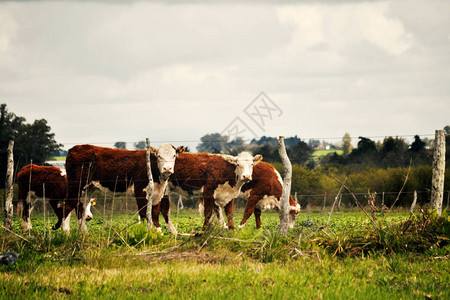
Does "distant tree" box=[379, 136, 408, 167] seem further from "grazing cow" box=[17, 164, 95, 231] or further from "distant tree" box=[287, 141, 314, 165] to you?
"grazing cow" box=[17, 164, 95, 231]

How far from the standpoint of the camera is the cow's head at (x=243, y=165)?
14.7 m

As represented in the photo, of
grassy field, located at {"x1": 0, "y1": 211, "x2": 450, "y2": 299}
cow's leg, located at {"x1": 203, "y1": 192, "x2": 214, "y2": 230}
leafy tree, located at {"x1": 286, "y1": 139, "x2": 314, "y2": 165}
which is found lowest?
grassy field, located at {"x1": 0, "y1": 211, "x2": 450, "y2": 299}

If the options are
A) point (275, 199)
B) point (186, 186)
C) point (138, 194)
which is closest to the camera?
point (138, 194)

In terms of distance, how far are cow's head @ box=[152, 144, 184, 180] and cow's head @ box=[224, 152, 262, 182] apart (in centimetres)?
185

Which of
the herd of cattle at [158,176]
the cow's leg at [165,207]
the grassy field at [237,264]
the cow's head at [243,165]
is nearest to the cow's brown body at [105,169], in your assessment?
the herd of cattle at [158,176]

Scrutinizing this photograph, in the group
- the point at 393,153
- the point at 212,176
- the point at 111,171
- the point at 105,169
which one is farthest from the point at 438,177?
Answer: the point at 393,153

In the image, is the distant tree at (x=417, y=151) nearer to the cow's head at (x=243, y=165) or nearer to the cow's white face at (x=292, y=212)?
the cow's white face at (x=292, y=212)

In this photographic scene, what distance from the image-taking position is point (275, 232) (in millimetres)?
10195

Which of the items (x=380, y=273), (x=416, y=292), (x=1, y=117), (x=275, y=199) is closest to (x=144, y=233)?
(x=380, y=273)

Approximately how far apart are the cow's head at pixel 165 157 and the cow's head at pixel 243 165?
1.85 meters

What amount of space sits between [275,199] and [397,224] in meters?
7.35

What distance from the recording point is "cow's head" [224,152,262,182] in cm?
1473

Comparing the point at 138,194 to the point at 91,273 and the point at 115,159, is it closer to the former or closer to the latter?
the point at 115,159

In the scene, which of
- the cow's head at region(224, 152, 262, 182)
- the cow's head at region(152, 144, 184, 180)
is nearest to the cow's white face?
the cow's head at region(224, 152, 262, 182)
